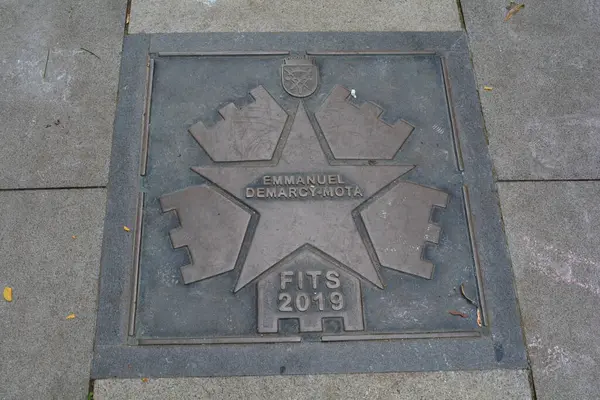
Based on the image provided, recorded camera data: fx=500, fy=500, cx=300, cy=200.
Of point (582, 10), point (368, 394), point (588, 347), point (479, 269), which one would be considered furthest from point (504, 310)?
point (582, 10)

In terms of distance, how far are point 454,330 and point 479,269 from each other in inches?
15.1

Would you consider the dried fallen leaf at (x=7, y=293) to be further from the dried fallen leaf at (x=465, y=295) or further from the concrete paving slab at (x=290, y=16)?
the dried fallen leaf at (x=465, y=295)

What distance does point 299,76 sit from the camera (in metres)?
3.22

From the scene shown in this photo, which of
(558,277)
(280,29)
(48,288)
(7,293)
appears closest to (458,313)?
(558,277)

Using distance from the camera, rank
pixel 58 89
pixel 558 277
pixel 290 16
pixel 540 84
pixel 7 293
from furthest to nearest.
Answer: pixel 290 16 < pixel 540 84 < pixel 58 89 < pixel 558 277 < pixel 7 293

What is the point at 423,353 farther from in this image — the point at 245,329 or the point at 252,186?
the point at 252,186

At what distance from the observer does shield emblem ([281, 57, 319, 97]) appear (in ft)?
10.5

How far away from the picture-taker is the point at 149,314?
2.71m

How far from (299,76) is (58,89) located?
5.06 feet

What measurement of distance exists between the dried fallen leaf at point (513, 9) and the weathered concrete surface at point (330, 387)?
7.92 ft

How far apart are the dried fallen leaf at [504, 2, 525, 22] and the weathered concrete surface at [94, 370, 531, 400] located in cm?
241

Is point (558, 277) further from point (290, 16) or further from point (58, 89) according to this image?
point (58, 89)

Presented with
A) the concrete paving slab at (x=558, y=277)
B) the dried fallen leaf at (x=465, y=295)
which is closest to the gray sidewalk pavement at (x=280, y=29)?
the concrete paving slab at (x=558, y=277)

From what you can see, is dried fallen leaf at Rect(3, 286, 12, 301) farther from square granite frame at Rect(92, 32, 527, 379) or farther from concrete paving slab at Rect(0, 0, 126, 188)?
concrete paving slab at Rect(0, 0, 126, 188)
